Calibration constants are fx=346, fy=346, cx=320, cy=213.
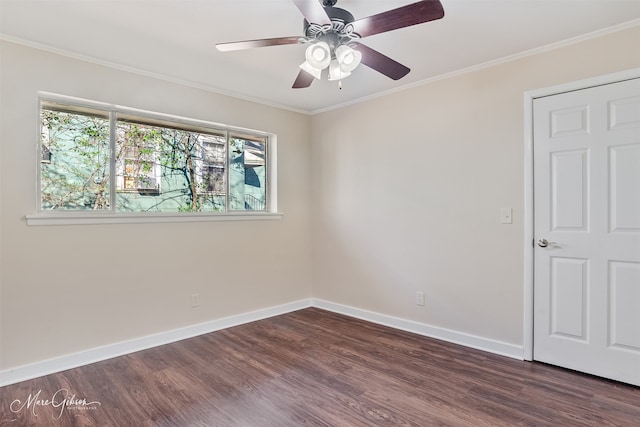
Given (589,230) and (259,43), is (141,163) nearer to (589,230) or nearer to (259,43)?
(259,43)

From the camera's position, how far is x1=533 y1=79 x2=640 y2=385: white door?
7.72 ft

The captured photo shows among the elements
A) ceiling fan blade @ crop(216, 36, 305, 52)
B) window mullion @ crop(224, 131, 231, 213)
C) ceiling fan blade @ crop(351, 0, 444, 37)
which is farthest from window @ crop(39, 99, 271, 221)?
ceiling fan blade @ crop(351, 0, 444, 37)

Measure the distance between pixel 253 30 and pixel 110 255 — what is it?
2.13 metres

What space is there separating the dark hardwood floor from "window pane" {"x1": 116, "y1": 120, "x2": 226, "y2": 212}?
52.4 inches

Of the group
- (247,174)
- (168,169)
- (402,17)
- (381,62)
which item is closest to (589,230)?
(381,62)

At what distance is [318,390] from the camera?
7.72 ft

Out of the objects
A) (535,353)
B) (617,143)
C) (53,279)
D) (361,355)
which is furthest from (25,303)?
(617,143)

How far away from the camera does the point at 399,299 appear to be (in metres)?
3.58

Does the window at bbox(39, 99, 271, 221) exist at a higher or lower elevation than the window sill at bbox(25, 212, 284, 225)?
higher

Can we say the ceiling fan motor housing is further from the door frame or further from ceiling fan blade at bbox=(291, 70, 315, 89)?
the door frame

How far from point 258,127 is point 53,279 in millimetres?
2380

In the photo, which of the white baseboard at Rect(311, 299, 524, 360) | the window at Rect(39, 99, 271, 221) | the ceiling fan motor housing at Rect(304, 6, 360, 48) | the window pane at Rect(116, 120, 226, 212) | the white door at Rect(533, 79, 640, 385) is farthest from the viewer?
the window pane at Rect(116, 120, 226, 212)

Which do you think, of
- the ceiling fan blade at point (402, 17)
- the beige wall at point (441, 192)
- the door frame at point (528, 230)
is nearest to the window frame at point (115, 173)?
the beige wall at point (441, 192)

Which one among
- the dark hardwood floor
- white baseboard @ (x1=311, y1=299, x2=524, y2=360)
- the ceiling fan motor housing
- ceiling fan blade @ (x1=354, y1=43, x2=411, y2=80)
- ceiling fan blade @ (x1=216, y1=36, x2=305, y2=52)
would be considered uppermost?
the ceiling fan motor housing
